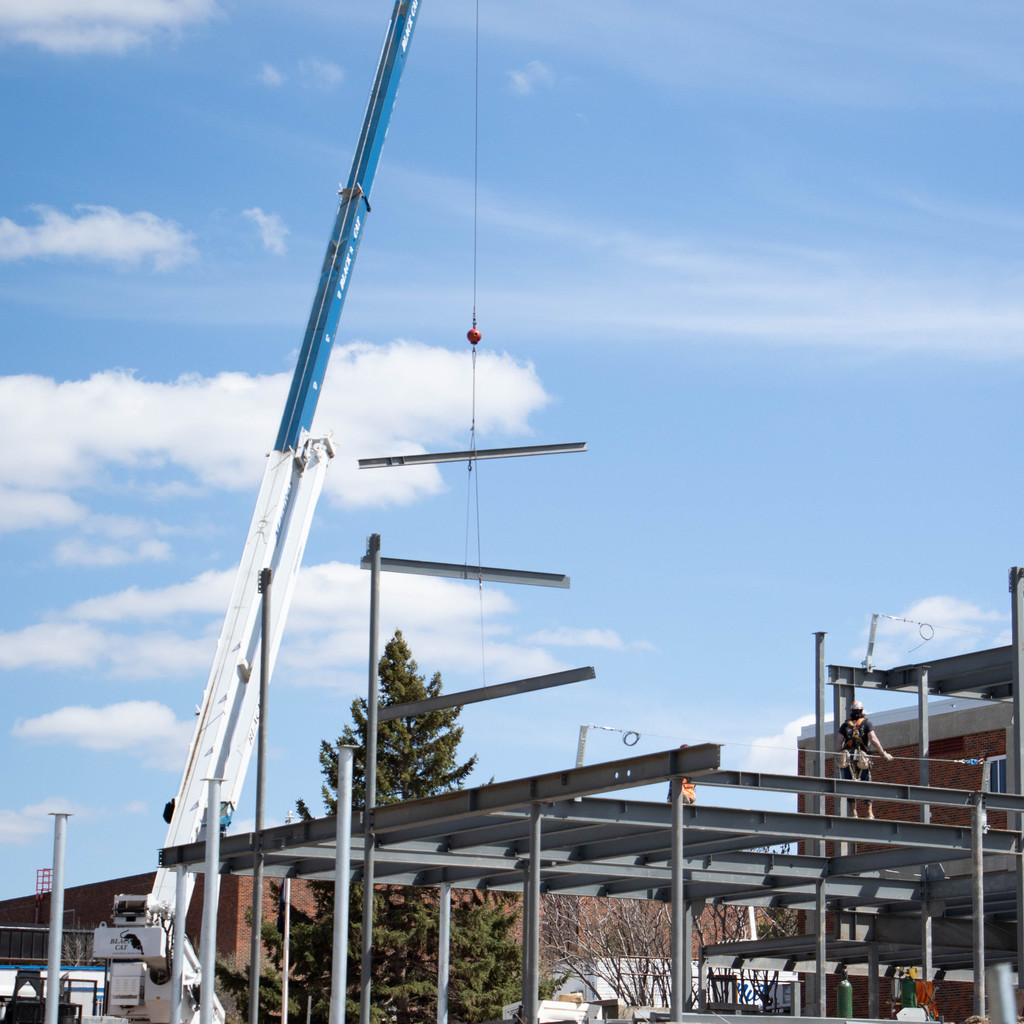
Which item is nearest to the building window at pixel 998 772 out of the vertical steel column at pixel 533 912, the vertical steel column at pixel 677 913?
the vertical steel column at pixel 533 912

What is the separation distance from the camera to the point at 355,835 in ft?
77.6

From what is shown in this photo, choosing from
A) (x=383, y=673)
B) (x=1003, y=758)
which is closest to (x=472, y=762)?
(x=383, y=673)

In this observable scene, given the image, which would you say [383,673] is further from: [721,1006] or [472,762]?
[721,1006]

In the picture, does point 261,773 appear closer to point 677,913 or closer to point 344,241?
point 677,913

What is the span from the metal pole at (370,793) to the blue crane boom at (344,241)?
18.3ft

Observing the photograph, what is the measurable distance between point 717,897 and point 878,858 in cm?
537

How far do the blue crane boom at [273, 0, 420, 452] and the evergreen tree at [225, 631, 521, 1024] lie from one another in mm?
18580

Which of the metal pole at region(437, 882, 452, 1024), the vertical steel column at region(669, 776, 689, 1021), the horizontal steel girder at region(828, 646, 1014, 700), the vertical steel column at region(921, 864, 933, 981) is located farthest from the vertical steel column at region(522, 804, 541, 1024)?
the horizontal steel girder at region(828, 646, 1014, 700)

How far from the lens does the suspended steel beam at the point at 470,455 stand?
25.0m

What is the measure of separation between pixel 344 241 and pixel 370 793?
497 inches

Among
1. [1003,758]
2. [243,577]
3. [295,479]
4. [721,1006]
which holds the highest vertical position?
[295,479]

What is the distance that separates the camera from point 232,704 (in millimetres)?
25078

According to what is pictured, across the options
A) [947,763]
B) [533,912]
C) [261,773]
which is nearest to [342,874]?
[533,912]

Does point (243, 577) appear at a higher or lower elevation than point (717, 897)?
higher
